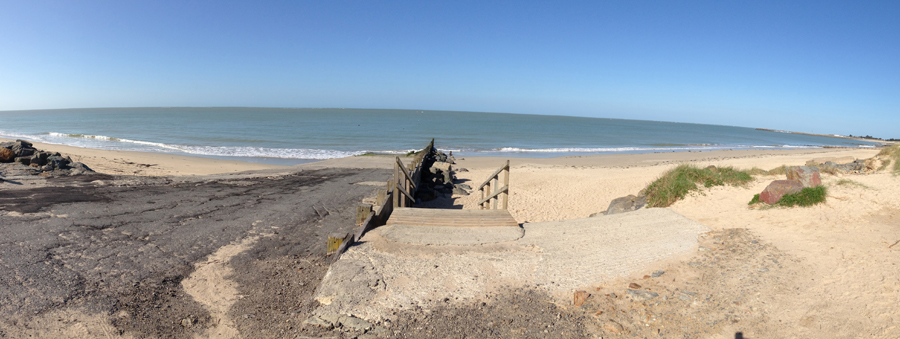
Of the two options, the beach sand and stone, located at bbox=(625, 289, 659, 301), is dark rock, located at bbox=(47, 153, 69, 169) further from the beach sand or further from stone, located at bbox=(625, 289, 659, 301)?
stone, located at bbox=(625, 289, 659, 301)

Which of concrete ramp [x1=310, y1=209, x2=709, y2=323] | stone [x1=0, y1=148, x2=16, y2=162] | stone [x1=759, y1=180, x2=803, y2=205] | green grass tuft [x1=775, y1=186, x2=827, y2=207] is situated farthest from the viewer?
stone [x1=0, y1=148, x2=16, y2=162]

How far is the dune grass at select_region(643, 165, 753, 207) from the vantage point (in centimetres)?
950

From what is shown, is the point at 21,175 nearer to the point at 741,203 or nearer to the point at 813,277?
the point at 813,277

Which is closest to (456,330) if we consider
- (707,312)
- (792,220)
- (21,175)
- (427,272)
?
(427,272)

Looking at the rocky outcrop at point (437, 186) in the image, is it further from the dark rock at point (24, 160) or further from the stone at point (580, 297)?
the dark rock at point (24, 160)

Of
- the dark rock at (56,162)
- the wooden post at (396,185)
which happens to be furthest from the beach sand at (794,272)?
the dark rock at (56,162)

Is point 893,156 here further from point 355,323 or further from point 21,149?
point 21,149

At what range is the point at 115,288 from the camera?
501 centimetres

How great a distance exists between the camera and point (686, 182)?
9852mm

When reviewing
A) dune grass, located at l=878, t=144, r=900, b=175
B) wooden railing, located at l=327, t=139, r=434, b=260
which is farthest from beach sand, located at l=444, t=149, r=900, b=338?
wooden railing, located at l=327, t=139, r=434, b=260

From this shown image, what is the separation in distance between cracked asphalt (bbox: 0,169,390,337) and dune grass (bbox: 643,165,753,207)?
7063 millimetres

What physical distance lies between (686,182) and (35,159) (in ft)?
60.2

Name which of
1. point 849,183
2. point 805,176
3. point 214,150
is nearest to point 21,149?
point 214,150

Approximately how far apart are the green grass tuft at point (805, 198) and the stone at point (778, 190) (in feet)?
0.31
